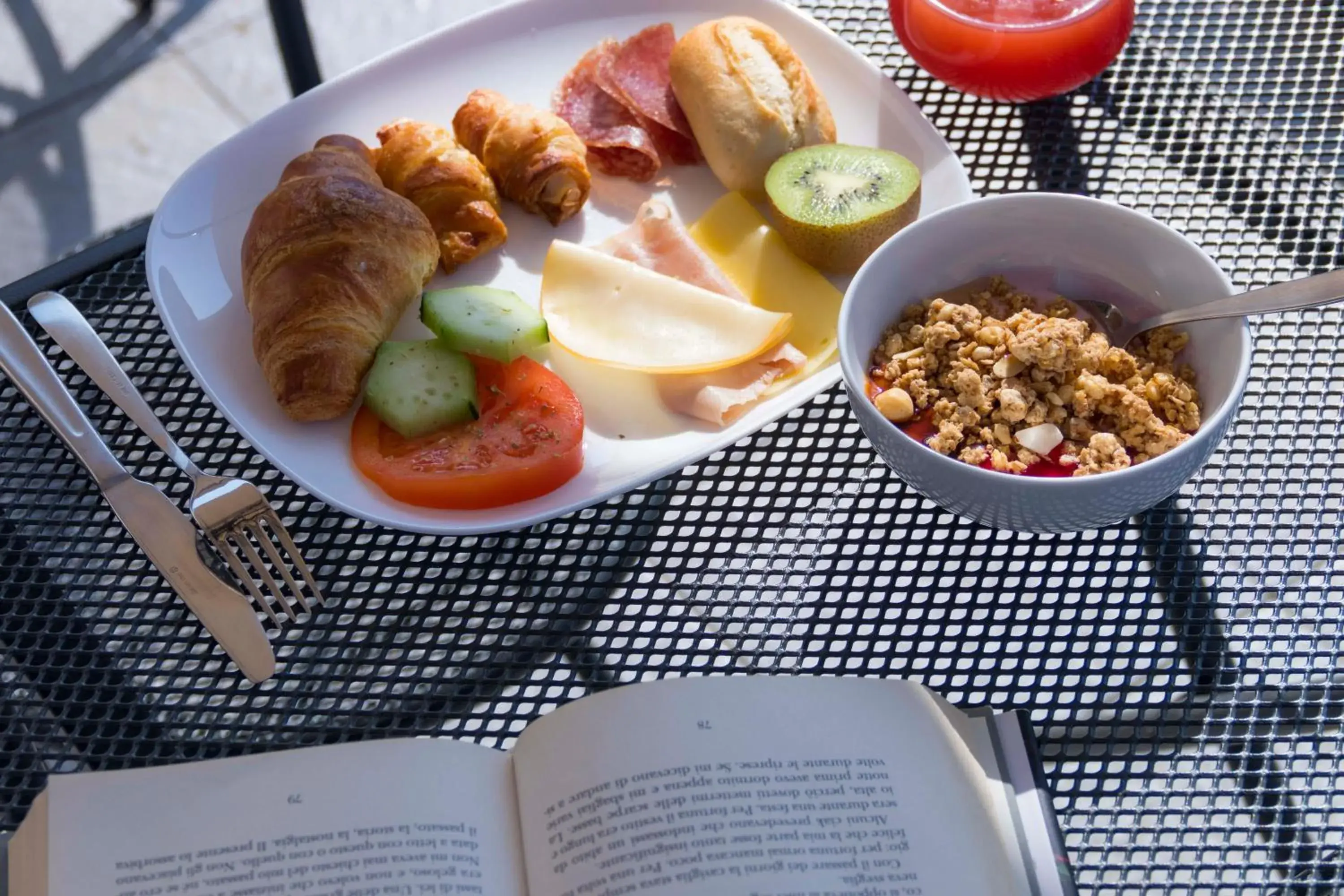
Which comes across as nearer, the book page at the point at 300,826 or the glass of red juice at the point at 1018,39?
the book page at the point at 300,826

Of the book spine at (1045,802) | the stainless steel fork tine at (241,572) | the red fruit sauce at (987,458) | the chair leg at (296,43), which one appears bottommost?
the book spine at (1045,802)

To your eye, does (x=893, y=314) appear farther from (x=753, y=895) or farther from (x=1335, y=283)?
(x=753, y=895)

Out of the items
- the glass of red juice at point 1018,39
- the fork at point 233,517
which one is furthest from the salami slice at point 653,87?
the fork at point 233,517

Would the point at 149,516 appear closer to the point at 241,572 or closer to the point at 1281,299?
the point at 241,572

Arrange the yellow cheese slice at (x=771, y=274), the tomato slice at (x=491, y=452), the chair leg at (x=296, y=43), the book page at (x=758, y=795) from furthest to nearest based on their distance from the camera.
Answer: the chair leg at (x=296, y=43), the yellow cheese slice at (x=771, y=274), the tomato slice at (x=491, y=452), the book page at (x=758, y=795)

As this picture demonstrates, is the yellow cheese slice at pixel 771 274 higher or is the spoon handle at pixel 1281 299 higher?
the spoon handle at pixel 1281 299

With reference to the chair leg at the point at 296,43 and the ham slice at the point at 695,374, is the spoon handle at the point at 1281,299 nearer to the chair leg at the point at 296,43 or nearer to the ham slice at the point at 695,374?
the ham slice at the point at 695,374

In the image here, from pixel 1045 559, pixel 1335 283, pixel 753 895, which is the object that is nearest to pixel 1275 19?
pixel 1335 283
